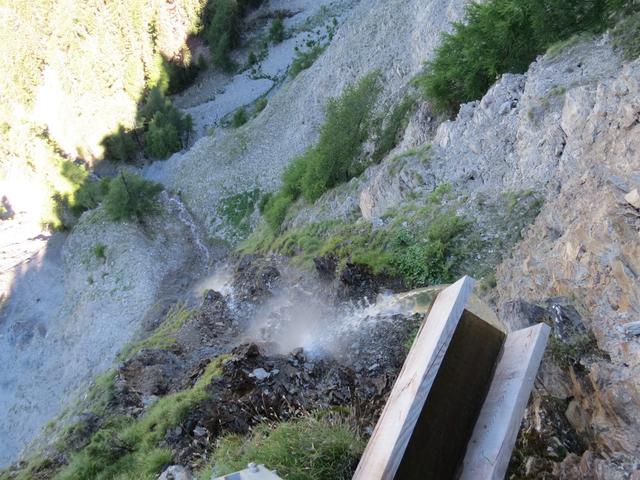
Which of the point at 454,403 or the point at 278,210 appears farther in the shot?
the point at 278,210

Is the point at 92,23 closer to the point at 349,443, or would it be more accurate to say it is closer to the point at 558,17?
the point at 558,17

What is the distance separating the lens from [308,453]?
4.33m

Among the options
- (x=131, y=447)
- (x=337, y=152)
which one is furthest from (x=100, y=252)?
(x=131, y=447)

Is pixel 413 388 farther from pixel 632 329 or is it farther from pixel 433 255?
pixel 433 255

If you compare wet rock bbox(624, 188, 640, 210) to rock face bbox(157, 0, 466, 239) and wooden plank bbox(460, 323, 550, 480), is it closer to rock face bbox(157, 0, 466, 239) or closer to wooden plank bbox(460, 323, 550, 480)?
wooden plank bbox(460, 323, 550, 480)

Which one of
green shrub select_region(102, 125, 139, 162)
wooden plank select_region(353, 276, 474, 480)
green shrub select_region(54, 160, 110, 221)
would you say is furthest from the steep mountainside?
green shrub select_region(102, 125, 139, 162)

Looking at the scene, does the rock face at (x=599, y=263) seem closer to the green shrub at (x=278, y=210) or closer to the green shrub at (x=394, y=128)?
the green shrub at (x=394, y=128)

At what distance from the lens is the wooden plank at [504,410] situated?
2.74 metres

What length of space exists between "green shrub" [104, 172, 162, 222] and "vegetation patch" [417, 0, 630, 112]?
20.9m

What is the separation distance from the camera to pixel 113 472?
25.6 feet

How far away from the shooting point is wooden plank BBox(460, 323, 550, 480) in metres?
2.74

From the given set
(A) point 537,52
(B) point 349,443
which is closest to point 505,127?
(A) point 537,52

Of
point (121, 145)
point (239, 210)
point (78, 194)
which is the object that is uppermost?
point (121, 145)

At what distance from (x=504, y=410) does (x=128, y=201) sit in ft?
102
